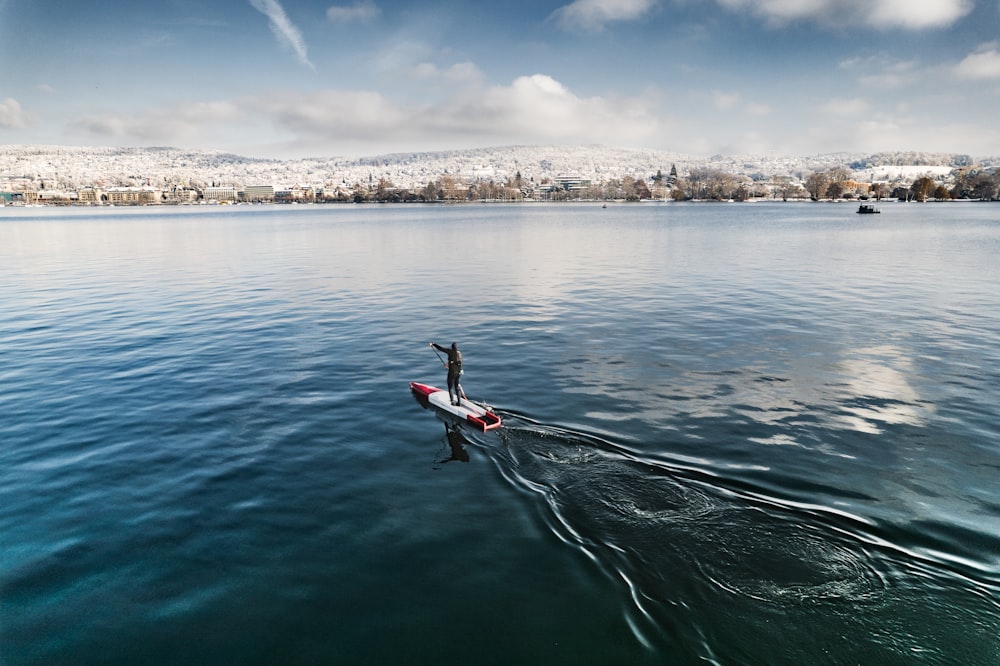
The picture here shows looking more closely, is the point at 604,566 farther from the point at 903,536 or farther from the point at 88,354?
the point at 88,354

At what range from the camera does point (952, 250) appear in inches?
2842

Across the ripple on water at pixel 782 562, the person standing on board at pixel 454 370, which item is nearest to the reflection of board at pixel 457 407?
→ the person standing on board at pixel 454 370

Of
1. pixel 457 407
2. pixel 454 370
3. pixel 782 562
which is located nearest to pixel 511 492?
pixel 457 407

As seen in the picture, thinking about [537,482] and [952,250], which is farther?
[952,250]

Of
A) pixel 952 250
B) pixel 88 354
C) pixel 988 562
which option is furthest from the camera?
pixel 952 250

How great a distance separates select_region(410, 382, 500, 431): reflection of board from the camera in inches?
770

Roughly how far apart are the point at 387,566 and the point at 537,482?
5.07 metres

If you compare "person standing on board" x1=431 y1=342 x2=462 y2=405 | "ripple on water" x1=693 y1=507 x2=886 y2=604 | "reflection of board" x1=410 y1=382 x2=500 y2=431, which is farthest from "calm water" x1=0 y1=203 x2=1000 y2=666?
"person standing on board" x1=431 y1=342 x2=462 y2=405

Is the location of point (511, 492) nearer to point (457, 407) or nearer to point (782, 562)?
point (457, 407)

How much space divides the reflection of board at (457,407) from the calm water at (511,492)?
703 millimetres

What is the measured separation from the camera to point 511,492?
15.5 meters

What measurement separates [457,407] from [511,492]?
5.88m

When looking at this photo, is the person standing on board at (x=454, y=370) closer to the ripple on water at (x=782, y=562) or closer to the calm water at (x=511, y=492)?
the calm water at (x=511, y=492)

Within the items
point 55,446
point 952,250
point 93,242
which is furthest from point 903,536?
point 93,242
